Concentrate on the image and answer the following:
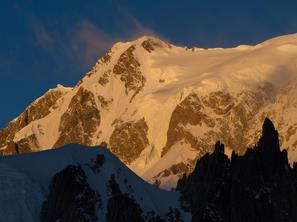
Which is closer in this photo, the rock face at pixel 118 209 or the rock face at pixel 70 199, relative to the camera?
the rock face at pixel 70 199

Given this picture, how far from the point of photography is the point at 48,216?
7584 inches

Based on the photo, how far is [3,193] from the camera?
19312 cm

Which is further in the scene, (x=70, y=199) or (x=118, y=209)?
(x=118, y=209)

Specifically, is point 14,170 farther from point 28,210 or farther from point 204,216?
point 204,216

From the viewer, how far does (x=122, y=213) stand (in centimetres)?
19662

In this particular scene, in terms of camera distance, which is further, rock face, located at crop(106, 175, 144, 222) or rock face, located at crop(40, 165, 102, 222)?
rock face, located at crop(106, 175, 144, 222)

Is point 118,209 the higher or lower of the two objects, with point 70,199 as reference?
lower

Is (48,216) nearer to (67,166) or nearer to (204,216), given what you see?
(67,166)

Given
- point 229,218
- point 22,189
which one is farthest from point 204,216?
point 22,189

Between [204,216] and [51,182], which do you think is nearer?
[204,216]

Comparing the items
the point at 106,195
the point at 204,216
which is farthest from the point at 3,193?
the point at 204,216

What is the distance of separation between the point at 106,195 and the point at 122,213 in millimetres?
4883

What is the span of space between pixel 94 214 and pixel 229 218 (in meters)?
21.5

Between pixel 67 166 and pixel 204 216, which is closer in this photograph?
pixel 204 216
